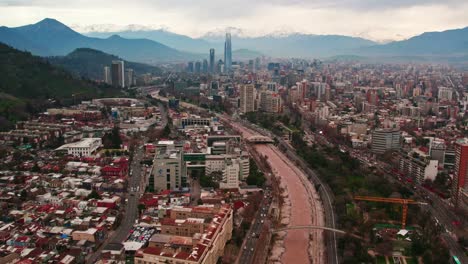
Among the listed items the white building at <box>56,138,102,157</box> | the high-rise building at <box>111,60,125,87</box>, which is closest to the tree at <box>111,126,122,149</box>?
the white building at <box>56,138,102,157</box>

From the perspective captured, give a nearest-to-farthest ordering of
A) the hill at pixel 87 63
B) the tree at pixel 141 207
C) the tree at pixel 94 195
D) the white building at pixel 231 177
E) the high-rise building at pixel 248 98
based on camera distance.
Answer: the tree at pixel 141 207
the tree at pixel 94 195
the white building at pixel 231 177
the high-rise building at pixel 248 98
the hill at pixel 87 63

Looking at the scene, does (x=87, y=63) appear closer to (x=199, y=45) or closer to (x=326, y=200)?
(x=326, y=200)

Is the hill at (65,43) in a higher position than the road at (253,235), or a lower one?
higher

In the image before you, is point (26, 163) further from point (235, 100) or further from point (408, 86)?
point (408, 86)

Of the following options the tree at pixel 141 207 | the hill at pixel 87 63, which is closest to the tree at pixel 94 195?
the tree at pixel 141 207

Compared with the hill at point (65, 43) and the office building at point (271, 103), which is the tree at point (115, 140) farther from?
the hill at point (65, 43)

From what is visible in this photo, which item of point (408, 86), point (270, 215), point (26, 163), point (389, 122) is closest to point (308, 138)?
point (389, 122)

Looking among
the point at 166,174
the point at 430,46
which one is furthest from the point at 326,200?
the point at 430,46
